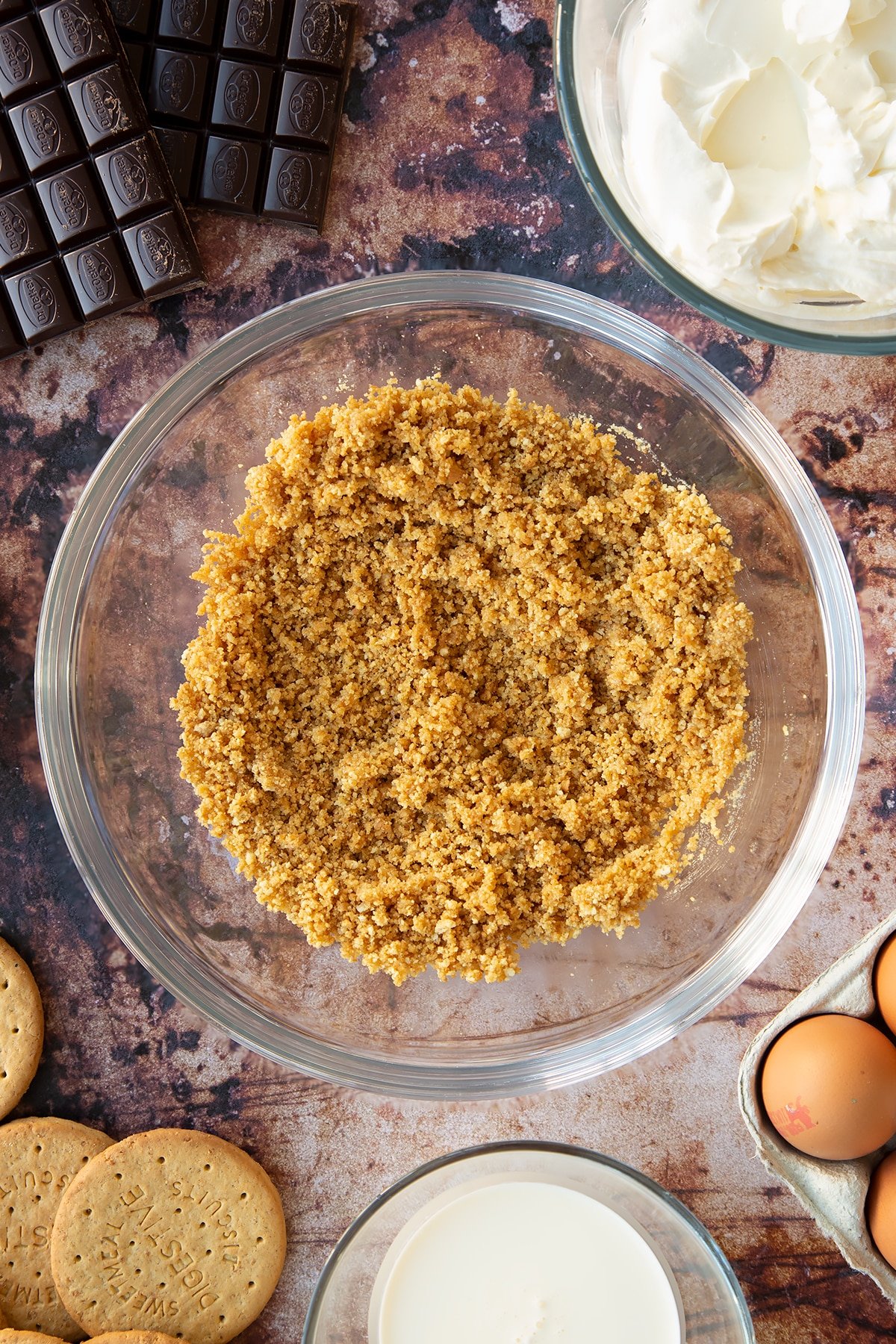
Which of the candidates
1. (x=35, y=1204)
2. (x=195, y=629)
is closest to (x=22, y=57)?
(x=195, y=629)

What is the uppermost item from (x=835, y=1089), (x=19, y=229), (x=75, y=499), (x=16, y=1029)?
(x=19, y=229)

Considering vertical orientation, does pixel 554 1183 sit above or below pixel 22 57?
below

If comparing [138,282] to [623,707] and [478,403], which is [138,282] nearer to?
[478,403]

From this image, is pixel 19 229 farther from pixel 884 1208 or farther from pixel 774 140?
pixel 884 1208

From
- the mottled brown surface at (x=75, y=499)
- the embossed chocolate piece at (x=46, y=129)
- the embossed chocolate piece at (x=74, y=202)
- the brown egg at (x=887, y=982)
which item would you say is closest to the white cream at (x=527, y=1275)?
the mottled brown surface at (x=75, y=499)

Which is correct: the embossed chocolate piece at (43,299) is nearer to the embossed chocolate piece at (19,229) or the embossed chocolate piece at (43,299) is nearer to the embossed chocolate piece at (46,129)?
the embossed chocolate piece at (19,229)

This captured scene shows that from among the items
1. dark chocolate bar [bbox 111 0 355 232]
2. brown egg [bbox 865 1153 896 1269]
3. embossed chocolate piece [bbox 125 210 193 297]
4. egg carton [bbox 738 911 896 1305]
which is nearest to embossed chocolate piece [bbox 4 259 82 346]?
embossed chocolate piece [bbox 125 210 193 297]

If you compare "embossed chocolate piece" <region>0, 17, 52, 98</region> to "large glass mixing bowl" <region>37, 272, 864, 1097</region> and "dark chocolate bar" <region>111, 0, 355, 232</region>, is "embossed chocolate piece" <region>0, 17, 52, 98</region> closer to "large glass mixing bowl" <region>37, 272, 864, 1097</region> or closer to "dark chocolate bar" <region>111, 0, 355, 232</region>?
"dark chocolate bar" <region>111, 0, 355, 232</region>
